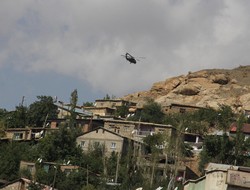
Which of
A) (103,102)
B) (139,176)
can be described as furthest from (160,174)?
(103,102)

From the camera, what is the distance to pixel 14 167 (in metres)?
50.1

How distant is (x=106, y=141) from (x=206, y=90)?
34824 mm

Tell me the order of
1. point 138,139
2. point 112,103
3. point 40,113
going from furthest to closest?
point 112,103
point 40,113
point 138,139

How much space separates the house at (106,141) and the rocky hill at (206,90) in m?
23.6

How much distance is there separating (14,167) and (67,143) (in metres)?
4.94

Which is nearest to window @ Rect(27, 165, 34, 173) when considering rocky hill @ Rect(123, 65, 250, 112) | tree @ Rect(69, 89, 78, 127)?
tree @ Rect(69, 89, 78, 127)

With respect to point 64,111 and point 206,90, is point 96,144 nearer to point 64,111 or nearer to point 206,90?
point 64,111

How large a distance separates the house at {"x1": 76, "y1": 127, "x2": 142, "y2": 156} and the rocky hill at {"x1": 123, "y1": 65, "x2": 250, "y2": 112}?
928 inches

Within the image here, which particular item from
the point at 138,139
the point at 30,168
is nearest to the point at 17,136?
the point at 138,139

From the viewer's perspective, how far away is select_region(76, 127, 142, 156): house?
53662 millimetres

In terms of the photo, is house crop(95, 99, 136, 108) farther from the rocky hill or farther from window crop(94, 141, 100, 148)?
window crop(94, 141, 100, 148)

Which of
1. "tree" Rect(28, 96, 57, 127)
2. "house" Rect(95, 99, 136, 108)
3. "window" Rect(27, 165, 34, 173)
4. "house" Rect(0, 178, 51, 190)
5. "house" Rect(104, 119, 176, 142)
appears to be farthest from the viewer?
"house" Rect(95, 99, 136, 108)

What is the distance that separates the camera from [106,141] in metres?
54.8

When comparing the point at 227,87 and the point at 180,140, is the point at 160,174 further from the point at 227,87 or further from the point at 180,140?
the point at 227,87
